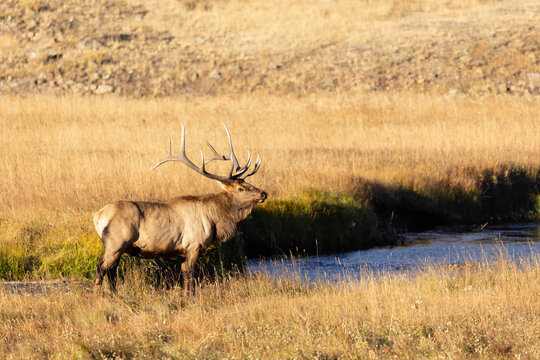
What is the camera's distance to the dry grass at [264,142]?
1499 cm

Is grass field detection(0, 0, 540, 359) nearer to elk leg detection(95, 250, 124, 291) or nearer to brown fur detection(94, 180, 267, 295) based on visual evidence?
elk leg detection(95, 250, 124, 291)

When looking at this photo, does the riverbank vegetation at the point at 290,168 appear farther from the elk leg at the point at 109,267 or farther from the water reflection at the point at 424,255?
the elk leg at the point at 109,267

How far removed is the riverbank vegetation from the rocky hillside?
5.17 metres

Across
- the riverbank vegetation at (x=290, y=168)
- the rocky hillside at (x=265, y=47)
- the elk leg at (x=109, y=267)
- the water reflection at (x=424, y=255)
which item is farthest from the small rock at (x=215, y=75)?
the elk leg at (x=109, y=267)

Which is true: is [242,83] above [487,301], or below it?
above

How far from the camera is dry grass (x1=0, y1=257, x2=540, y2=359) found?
7438 mm

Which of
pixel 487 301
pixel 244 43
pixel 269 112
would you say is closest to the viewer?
pixel 487 301

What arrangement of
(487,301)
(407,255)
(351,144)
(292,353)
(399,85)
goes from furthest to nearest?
(399,85), (351,144), (407,255), (487,301), (292,353)

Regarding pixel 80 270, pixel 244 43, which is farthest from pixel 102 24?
pixel 80 270

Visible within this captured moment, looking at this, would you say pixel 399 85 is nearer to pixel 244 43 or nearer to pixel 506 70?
pixel 506 70

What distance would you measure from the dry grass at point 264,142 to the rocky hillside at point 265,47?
4013 mm

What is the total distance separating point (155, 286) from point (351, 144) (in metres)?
12.0

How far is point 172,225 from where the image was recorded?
30.9ft

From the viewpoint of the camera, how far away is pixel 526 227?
16562 mm
